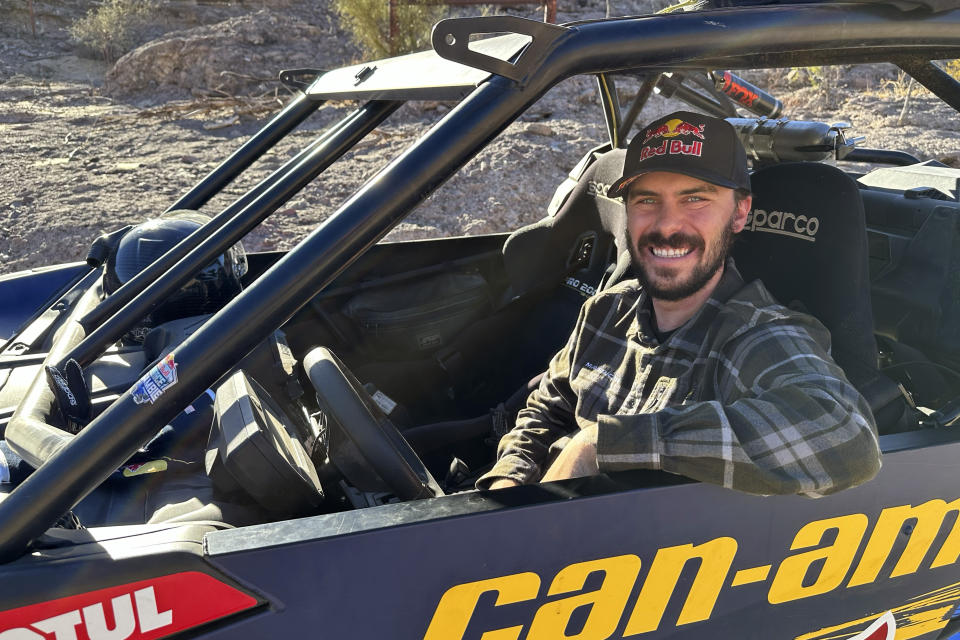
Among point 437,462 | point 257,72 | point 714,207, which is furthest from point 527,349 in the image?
point 257,72

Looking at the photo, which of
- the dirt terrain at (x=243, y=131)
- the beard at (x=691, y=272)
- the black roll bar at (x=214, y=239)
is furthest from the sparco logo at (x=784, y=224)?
the dirt terrain at (x=243, y=131)

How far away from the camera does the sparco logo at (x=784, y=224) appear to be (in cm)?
172

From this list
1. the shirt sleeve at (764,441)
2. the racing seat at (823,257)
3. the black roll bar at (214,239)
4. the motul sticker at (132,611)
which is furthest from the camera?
the black roll bar at (214,239)

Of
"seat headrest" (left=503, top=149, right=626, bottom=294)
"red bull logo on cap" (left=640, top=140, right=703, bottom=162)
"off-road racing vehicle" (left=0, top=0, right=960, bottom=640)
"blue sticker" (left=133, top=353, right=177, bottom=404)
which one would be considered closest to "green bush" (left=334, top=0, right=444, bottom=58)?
"seat headrest" (left=503, top=149, right=626, bottom=294)

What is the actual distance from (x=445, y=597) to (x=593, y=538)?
24 centimetres

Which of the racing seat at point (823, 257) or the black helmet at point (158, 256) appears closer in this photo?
the racing seat at point (823, 257)

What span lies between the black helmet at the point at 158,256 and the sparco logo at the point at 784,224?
145 cm

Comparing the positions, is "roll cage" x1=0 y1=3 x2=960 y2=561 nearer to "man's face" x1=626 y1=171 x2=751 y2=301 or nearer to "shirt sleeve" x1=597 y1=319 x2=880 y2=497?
"man's face" x1=626 y1=171 x2=751 y2=301

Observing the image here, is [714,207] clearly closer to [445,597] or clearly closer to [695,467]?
[695,467]

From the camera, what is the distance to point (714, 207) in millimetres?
1727

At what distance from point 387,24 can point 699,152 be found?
32.2ft

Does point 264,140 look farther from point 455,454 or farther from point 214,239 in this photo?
point 455,454

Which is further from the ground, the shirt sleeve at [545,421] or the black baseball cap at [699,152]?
the black baseball cap at [699,152]

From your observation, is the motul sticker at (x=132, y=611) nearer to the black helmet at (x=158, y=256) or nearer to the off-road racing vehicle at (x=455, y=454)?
the off-road racing vehicle at (x=455, y=454)
